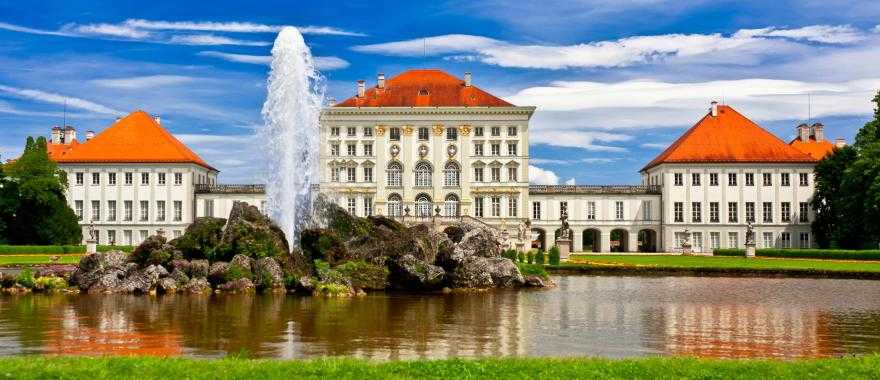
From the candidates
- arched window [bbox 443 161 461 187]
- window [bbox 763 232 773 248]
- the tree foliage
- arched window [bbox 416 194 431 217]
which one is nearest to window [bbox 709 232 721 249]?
window [bbox 763 232 773 248]

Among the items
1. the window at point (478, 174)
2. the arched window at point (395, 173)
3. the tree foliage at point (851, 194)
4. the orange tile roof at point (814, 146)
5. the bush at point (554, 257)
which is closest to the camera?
the bush at point (554, 257)

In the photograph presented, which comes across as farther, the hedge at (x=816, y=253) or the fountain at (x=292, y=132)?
the hedge at (x=816, y=253)

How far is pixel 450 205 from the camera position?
77.9 meters

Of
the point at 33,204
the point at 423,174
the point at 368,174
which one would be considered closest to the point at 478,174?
the point at 423,174

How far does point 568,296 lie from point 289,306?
920 centimetres

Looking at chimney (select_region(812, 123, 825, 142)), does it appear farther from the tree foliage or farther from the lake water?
the lake water

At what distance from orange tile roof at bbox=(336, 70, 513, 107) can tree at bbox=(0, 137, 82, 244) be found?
2486cm

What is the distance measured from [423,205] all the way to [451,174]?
3674mm

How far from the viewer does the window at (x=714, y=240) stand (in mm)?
76875

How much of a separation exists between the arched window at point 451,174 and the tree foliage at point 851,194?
29166 millimetres

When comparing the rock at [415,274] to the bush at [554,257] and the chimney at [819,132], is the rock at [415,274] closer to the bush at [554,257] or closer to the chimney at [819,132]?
the bush at [554,257]

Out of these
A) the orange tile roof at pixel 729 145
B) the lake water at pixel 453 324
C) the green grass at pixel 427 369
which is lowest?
the lake water at pixel 453 324

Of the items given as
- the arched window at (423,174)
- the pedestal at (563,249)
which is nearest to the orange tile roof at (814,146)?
the arched window at (423,174)

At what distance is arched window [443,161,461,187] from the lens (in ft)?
256
